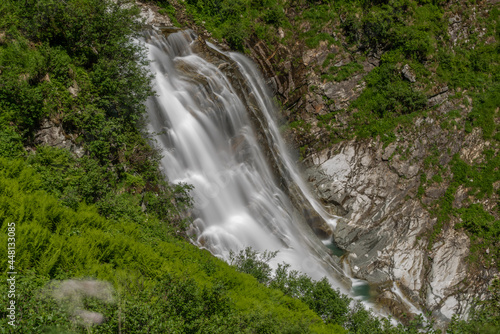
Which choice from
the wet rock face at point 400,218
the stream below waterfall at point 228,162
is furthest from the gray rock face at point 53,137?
the wet rock face at point 400,218

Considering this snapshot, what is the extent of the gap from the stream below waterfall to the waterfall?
0.06m

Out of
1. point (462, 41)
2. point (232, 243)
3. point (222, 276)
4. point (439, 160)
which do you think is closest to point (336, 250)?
point (232, 243)

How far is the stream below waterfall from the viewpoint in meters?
17.1

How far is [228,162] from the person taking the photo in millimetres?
19516

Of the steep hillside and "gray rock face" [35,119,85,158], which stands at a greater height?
the steep hillside

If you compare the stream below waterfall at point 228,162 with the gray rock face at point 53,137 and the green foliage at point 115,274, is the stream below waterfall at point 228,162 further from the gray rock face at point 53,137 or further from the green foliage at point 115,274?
the green foliage at point 115,274

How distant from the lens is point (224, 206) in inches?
707

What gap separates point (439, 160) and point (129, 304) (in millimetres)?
22143

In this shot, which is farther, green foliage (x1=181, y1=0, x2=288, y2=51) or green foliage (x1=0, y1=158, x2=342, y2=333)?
green foliage (x1=181, y1=0, x2=288, y2=51)

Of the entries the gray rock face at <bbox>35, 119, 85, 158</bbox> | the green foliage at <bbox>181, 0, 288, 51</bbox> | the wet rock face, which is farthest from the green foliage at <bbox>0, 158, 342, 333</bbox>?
the green foliage at <bbox>181, 0, 288, 51</bbox>

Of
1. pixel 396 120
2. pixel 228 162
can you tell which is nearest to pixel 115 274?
pixel 228 162

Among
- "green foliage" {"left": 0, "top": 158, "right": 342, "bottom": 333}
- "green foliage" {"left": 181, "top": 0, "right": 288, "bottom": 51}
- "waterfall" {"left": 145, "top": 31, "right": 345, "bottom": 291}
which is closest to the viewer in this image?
"green foliage" {"left": 0, "top": 158, "right": 342, "bottom": 333}

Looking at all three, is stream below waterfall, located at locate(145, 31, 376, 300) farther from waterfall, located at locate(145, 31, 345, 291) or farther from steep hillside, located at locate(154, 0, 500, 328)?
steep hillside, located at locate(154, 0, 500, 328)

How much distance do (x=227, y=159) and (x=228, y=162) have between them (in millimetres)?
180
